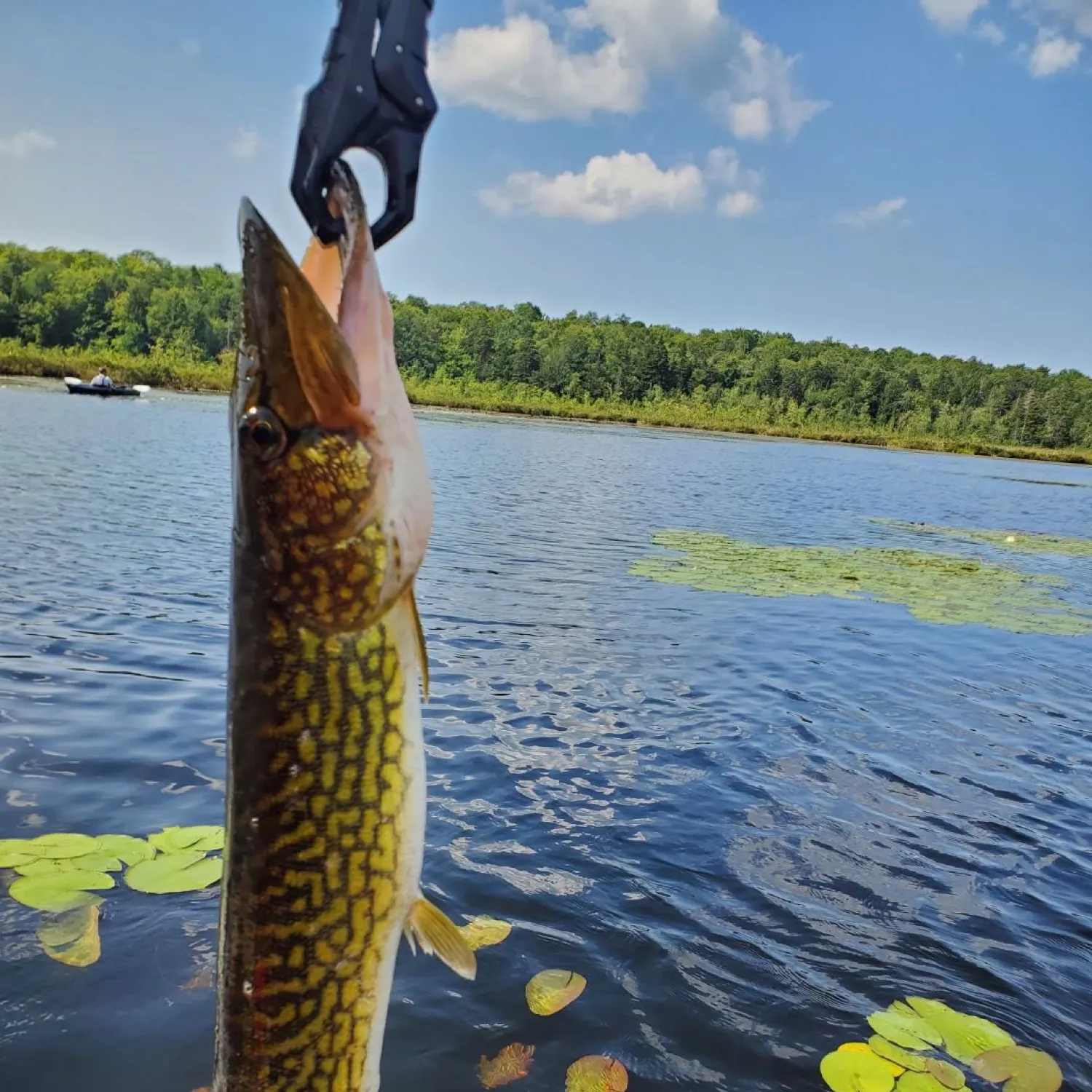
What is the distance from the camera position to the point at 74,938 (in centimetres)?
470

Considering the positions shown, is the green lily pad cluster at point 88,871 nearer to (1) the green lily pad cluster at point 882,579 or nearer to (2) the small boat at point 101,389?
(1) the green lily pad cluster at point 882,579

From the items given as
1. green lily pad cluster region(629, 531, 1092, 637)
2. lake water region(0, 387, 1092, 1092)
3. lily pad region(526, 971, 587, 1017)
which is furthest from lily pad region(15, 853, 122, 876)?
green lily pad cluster region(629, 531, 1092, 637)

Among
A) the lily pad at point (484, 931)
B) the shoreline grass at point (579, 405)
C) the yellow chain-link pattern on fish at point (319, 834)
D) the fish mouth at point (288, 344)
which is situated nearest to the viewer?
the fish mouth at point (288, 344)

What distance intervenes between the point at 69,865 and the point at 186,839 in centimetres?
64

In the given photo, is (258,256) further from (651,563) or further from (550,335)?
(550,335)

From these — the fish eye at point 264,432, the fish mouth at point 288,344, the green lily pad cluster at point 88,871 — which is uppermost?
the fish mouth at point 288,344

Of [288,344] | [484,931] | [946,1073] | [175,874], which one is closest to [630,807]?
[484,931]

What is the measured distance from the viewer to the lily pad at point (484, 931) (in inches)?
201

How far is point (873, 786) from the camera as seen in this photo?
7.73 metres

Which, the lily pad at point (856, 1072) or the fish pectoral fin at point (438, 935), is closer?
the fish pectoral fin at point (438, 935)

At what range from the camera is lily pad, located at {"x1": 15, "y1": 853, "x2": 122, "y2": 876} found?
5.26 meters

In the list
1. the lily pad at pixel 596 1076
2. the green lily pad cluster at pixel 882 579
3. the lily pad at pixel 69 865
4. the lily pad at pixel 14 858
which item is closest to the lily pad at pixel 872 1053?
the lily pad at pixel 596 1076

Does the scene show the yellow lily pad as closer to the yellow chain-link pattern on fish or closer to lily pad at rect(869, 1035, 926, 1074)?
lily pad at rect(869, 1035, 926, 1074)

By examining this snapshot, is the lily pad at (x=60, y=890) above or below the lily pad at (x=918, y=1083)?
above
